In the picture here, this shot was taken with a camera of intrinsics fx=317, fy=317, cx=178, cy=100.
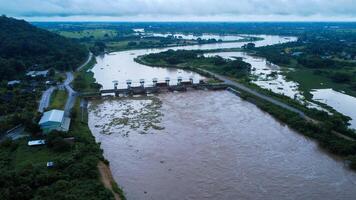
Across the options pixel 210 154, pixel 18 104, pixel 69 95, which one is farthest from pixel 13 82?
pixel 210 154

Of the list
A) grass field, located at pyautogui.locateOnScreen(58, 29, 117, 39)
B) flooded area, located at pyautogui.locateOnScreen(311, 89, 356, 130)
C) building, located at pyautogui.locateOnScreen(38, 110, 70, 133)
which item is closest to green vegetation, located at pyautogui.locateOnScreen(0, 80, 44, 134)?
building, located at pyautogui.locateOnScreen(38, 110, 70, 133)

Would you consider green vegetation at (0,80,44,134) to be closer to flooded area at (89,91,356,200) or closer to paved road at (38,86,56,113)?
paved road at (38,86,56,113)

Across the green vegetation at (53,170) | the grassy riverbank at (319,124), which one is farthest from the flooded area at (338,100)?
the green vegetation at (53,170)

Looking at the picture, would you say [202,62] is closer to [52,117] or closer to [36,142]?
[52,117]

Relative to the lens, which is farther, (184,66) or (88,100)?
(184,66)

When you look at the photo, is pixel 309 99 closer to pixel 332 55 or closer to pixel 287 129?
pixel 287 129

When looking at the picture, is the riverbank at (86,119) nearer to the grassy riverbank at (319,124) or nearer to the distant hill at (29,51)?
the distant hill at (29,51)

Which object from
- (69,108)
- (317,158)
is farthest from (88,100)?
(317,158)
